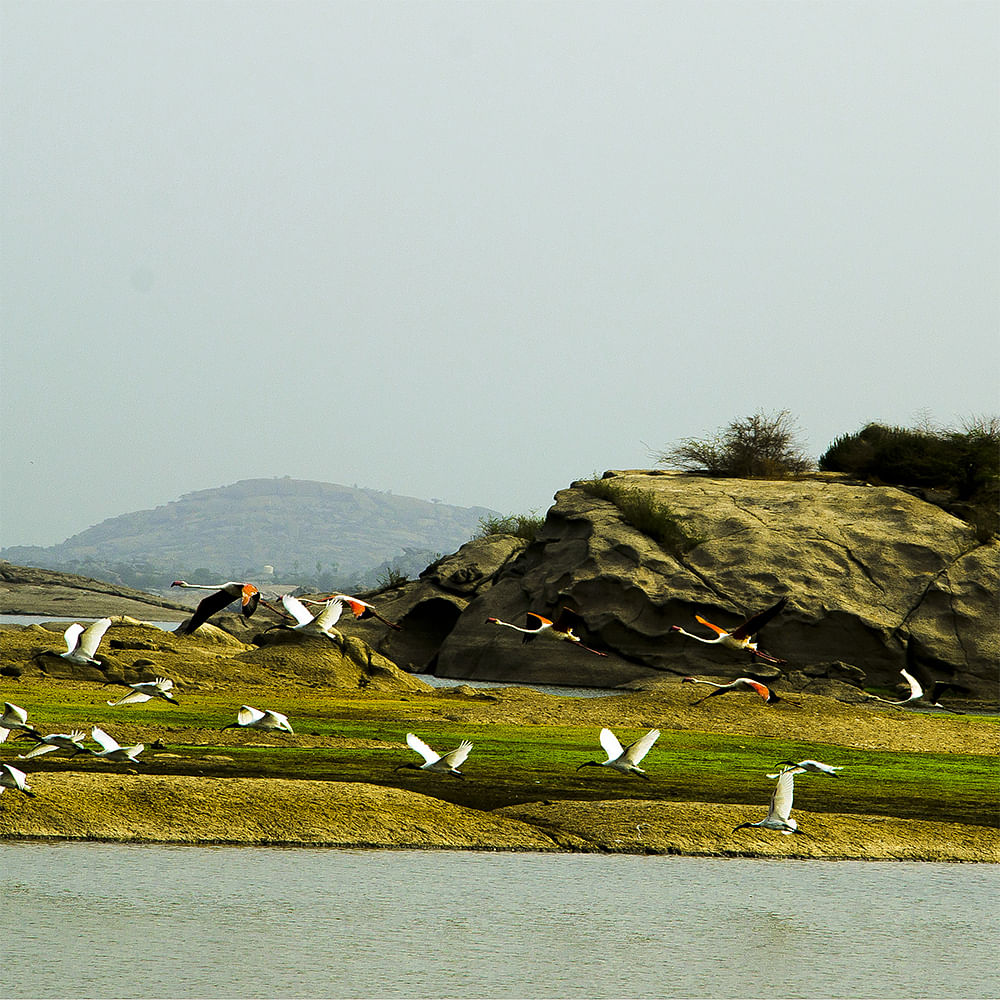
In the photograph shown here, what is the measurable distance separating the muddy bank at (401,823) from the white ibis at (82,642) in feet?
8.58

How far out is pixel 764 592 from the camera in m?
34.0

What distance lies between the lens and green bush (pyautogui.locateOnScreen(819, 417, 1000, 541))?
39.0 metres

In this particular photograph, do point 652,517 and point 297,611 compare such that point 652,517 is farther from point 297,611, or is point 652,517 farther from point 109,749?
point 109,749

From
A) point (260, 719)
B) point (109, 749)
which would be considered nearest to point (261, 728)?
point (260, 719)

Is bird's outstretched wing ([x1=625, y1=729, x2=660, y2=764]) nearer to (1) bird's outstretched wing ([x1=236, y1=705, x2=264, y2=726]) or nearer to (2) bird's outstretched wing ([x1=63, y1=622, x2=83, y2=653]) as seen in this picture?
(1) bird's outstretched wing ([x1=236, y1=705, x2=264, y2=726])

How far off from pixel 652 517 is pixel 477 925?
26.9 meters

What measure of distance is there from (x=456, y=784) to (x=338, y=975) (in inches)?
232

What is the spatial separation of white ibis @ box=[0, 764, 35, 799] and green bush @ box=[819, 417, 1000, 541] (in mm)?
29596

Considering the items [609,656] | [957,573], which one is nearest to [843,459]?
[957,573]

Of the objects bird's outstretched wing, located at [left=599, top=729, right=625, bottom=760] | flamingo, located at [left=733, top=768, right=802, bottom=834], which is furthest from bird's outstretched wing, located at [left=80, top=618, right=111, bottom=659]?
flamingo, located at [left=733, top=768, right=802, bottom=834]

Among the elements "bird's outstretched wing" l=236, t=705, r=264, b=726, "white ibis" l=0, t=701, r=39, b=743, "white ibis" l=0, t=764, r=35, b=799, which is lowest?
"white ibis" l=0, t=764, r=35, b=799

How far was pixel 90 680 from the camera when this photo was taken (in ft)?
75.6

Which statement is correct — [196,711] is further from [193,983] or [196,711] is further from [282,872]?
[193,983]

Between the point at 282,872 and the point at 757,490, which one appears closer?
the point at 282,872
